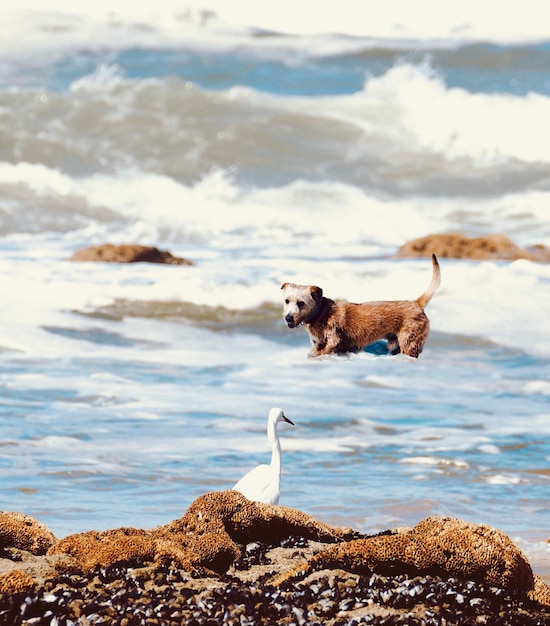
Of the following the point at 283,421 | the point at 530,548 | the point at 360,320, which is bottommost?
the point at 530,548

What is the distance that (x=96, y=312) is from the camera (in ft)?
87.1

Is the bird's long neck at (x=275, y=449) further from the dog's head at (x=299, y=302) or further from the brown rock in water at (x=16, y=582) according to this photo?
the dog's head at (x=299, y=302)

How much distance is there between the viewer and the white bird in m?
9.98

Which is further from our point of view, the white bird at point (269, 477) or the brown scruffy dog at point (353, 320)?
the white bird at point (269, 477)

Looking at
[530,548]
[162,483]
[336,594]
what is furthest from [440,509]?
[336,594]

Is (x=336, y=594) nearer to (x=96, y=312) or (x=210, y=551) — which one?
(x=210, y=551)

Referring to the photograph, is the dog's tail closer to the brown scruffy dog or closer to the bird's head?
the brown scruffy dog

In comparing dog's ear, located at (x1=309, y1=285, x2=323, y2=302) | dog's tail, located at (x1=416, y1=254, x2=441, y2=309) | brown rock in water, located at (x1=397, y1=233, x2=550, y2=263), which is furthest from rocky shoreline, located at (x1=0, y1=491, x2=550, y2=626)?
brown rock in water, located at (x1=397, y1=233, x2=550, y2=263)

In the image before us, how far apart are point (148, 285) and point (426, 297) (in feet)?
73.4

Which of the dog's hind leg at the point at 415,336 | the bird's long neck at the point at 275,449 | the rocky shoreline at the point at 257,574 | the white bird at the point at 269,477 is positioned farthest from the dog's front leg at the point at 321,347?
the bird's long neck at the point at 275,449

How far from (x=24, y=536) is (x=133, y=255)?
770 inches

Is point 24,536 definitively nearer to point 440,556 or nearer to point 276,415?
point 276,415

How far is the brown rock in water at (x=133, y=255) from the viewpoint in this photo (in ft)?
97.8

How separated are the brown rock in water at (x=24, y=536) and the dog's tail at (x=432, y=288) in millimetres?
5435
